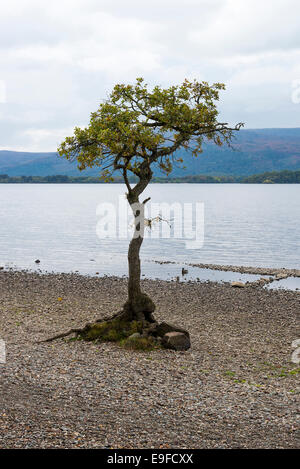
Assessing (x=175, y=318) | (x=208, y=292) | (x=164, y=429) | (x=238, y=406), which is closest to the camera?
(x=164, y=429)

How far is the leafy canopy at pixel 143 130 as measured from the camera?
20.8 meters

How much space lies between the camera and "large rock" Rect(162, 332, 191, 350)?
21.3 meters

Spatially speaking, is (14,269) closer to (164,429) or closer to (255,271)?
(255,271)

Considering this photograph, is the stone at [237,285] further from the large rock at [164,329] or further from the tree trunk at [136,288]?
the large rock at [164,329]

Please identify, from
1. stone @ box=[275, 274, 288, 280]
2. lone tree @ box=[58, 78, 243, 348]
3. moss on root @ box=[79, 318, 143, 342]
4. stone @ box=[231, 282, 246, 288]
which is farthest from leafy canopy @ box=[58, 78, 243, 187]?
stone @ box=[275, 274, 288, 280]

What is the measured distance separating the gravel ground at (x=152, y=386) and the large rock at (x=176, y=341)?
0.46 meters

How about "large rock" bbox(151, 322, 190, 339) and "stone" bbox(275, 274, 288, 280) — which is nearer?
"large rock" bbox(151, 322, 190, 339)

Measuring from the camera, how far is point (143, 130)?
68.7 ft

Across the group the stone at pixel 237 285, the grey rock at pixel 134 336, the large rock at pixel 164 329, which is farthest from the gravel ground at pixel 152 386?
the stone at pixel 237 285

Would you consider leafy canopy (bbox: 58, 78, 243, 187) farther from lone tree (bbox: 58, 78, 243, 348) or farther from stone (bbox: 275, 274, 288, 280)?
stone (bbox: 275, 274, 288, 280)

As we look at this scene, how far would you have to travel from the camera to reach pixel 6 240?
82562 millimetres

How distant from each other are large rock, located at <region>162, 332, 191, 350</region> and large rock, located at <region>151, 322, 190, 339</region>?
0.23m
